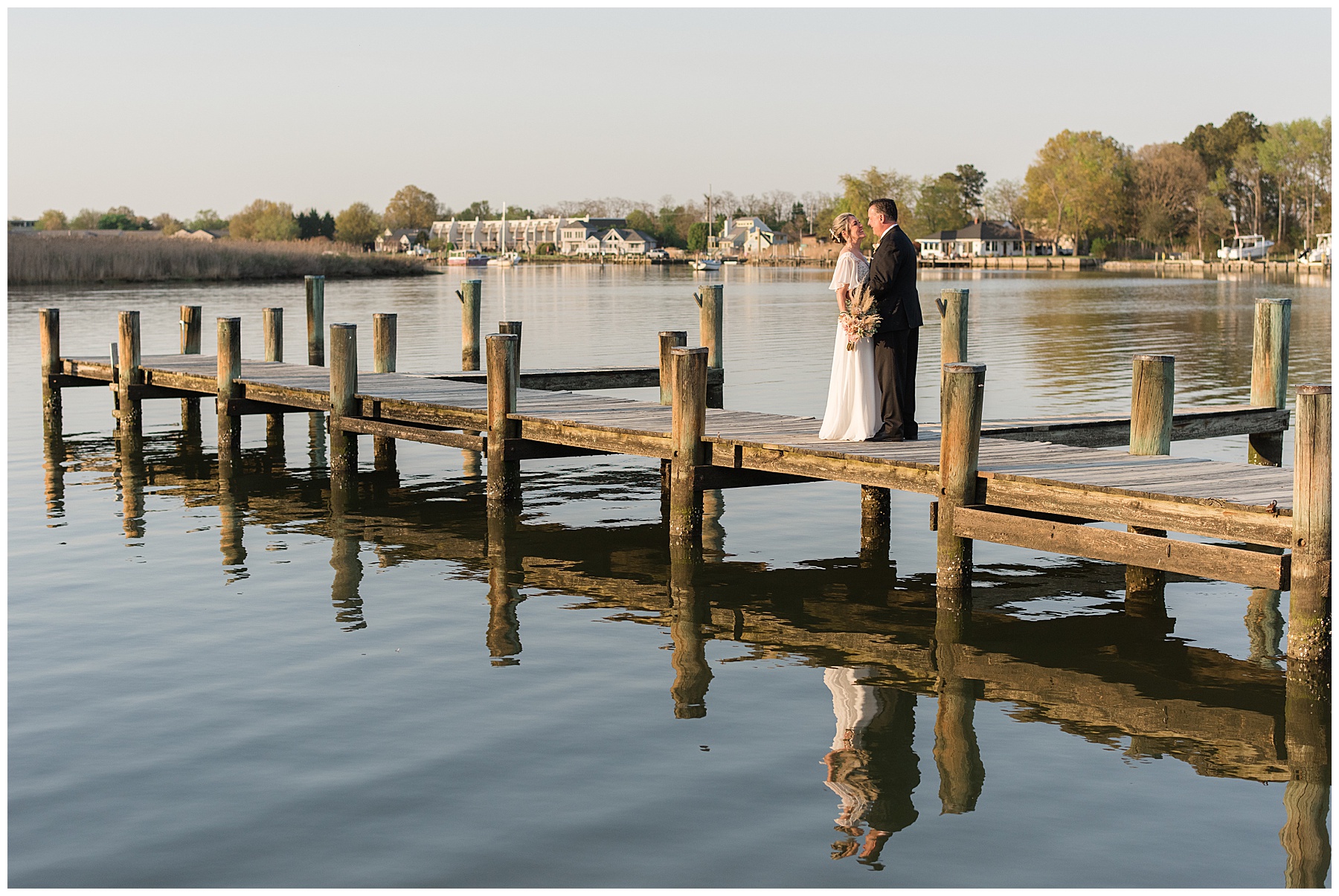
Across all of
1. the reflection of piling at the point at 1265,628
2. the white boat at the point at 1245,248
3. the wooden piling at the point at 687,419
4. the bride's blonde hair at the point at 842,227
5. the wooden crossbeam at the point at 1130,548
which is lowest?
the reflection of piling at the point at 1265,628

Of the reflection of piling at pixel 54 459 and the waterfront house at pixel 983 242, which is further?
the waterfront house at pixel 983 242

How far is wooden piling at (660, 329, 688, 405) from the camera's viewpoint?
1544cm

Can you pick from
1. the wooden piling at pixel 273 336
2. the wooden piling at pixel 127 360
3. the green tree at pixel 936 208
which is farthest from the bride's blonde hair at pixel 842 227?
the green tree at pixel 936 208

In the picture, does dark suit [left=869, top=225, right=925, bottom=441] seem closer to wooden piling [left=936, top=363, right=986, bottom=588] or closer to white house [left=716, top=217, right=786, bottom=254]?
wooden piling [left=936, top=363, right=986, bottom=588]

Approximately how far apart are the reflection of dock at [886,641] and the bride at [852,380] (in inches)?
55.7

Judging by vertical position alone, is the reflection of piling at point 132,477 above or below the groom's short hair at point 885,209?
below

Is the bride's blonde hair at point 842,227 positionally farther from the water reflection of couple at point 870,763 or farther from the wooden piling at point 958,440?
the water reflection of couple at point 870,763

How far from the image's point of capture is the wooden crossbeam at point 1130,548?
909cm

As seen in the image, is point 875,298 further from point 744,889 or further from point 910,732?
point 744,889

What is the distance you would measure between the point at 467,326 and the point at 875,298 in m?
10.4

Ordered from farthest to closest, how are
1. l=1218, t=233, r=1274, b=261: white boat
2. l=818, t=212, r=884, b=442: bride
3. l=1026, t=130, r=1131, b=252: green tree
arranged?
1. l=1026, t=130, r=1131, b=252: green tree
2. l=1218, t=233, r=1274, b=261: white boat
3. l=818, t=212, r=884, b=442: bride

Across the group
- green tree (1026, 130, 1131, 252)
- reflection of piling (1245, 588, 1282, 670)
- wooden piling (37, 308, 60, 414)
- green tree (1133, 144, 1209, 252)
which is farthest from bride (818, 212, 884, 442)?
green tree (1026, 130, 1131, 252)

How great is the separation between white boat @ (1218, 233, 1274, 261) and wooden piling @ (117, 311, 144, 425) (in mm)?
109710

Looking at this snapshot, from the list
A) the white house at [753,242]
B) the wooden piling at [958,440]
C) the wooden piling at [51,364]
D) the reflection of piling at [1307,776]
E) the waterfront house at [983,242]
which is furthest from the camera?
the white house at [753,242]
